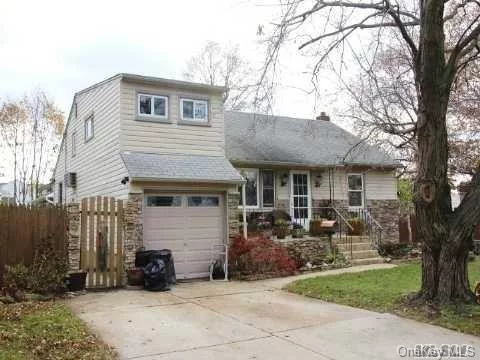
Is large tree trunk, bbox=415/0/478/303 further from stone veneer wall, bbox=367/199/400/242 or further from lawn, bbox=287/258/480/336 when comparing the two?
stone veneer wall, bbox=367/199/400/242

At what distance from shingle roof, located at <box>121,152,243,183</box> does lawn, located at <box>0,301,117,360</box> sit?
462cm

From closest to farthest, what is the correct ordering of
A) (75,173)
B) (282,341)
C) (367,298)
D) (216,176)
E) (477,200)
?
(282,341)
(477,200)
(367,298)
(216,176)
(75,173)

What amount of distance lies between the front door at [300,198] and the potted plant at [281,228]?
62.7 inches

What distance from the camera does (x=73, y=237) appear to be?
35.1 ft

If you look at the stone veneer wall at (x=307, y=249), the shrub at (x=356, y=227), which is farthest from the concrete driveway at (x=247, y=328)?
the shrub at (x=356, y=227)

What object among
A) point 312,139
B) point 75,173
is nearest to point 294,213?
point 312,139

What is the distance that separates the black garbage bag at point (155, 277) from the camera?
34.9 ft

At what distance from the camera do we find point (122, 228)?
11.5 metres

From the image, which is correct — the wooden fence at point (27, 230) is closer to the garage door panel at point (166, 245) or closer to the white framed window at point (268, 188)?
the garage door panel at point (166, 245)

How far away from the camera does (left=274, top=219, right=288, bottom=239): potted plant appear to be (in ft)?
49.1

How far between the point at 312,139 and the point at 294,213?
12.7 feet

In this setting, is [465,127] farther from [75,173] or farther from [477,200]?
[75,173]

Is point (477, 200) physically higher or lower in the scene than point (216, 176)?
lower

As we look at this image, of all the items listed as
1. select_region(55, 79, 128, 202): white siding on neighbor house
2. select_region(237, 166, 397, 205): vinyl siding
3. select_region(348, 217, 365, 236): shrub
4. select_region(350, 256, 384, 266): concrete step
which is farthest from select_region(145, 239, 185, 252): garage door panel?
select_region(348, 217, 365, 236): shrub
